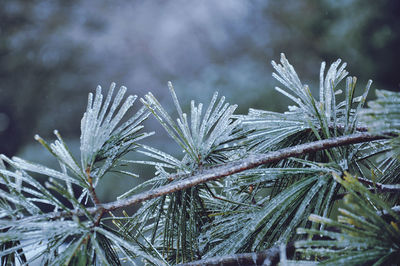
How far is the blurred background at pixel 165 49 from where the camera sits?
278 cm

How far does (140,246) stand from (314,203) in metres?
0.19

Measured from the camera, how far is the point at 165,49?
10.4ft

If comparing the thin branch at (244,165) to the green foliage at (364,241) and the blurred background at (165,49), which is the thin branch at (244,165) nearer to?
the green foliage at (364,241)

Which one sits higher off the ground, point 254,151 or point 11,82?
point 11,82

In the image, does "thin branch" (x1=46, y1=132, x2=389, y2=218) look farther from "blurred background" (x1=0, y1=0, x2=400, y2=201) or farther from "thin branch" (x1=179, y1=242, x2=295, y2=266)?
"blurred background" (x1=0, y1=0, x2=400, y2=201)

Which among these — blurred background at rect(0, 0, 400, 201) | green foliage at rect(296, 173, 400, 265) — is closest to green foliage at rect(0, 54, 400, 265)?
green foliage at rect(296, 173, 400, 265)

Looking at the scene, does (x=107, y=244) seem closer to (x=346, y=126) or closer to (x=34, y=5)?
(x=346, y=126)

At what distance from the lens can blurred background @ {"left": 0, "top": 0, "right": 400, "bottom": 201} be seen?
9.11ft

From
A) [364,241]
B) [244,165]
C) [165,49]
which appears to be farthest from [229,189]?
[165,49]

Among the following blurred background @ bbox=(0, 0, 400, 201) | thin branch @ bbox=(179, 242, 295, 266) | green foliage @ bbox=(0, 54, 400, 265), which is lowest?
thin branch @ bbox=(179, 242, 295, 266)

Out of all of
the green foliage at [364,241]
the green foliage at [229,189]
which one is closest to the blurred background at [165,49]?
the green foliage at [229,189]

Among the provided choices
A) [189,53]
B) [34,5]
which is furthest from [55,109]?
[189,53]

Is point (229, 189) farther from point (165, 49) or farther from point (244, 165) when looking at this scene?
point (165, 49)

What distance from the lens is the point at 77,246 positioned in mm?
258
